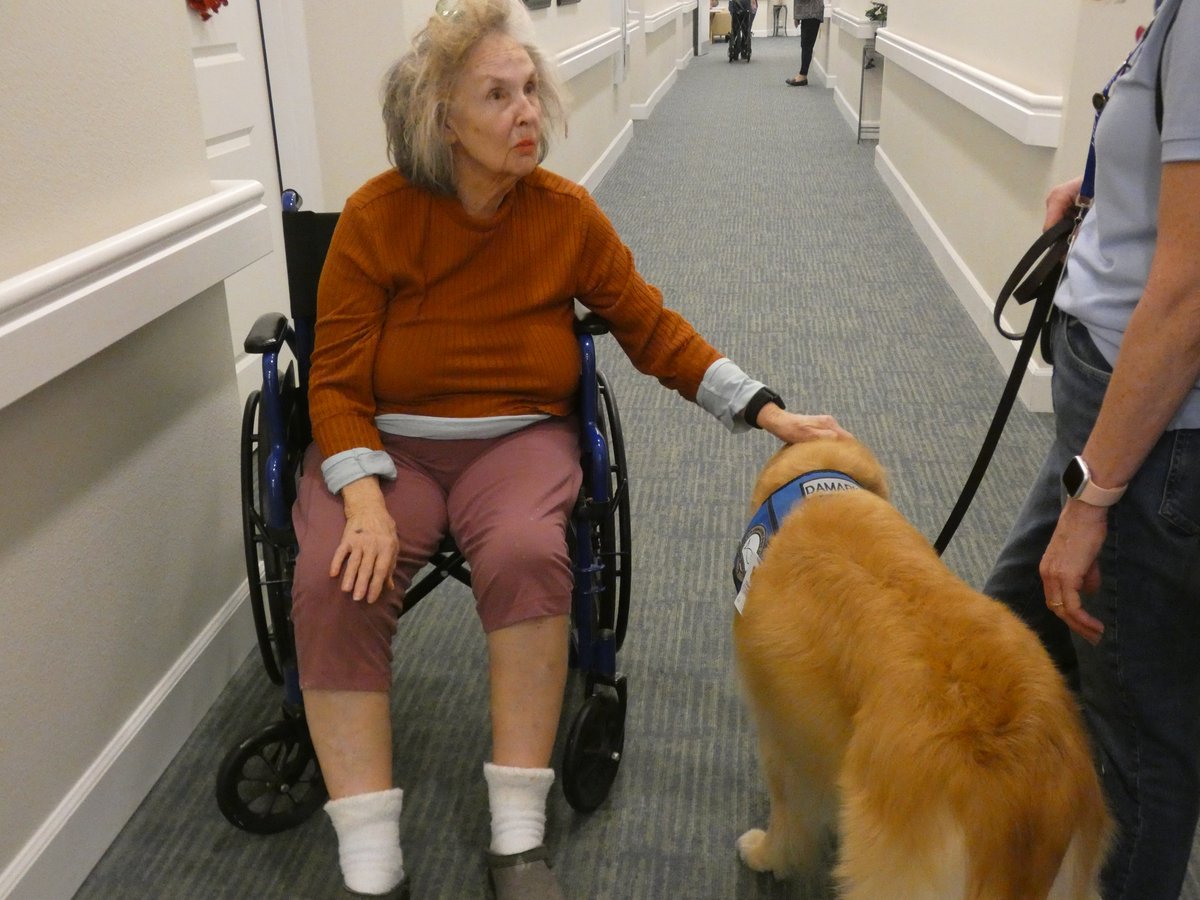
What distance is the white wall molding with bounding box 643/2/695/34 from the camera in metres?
8.31

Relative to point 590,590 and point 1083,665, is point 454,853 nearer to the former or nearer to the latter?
point 590,590

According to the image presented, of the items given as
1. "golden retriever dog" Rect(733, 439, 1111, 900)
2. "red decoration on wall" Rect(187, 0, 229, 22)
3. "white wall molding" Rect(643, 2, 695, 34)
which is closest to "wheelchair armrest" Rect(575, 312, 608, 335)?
"golden retriever dog" Rect(733, 439, 1111, 900)

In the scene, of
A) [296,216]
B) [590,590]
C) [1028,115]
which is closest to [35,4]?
[296,216]

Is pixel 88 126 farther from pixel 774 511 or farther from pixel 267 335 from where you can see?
pixel 774 511

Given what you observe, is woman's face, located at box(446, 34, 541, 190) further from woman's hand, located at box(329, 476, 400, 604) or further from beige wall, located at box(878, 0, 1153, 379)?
beige wall, located at box(878, 0, 1153, 379)

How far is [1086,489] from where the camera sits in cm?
91

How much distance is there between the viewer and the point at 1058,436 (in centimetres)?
107

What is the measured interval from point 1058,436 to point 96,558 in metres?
1.29

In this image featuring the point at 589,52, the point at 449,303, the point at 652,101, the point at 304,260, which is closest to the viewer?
the point at 449,303

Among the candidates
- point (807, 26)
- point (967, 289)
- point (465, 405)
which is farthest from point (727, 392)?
point (807, 26)

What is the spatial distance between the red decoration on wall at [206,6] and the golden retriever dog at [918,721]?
79.5 inches

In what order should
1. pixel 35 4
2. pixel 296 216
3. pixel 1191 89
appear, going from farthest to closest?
pixel 296 216, pixel 35 4, pixel 1191 89

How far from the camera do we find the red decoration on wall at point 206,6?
2.34 metres

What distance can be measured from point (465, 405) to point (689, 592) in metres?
0.77
